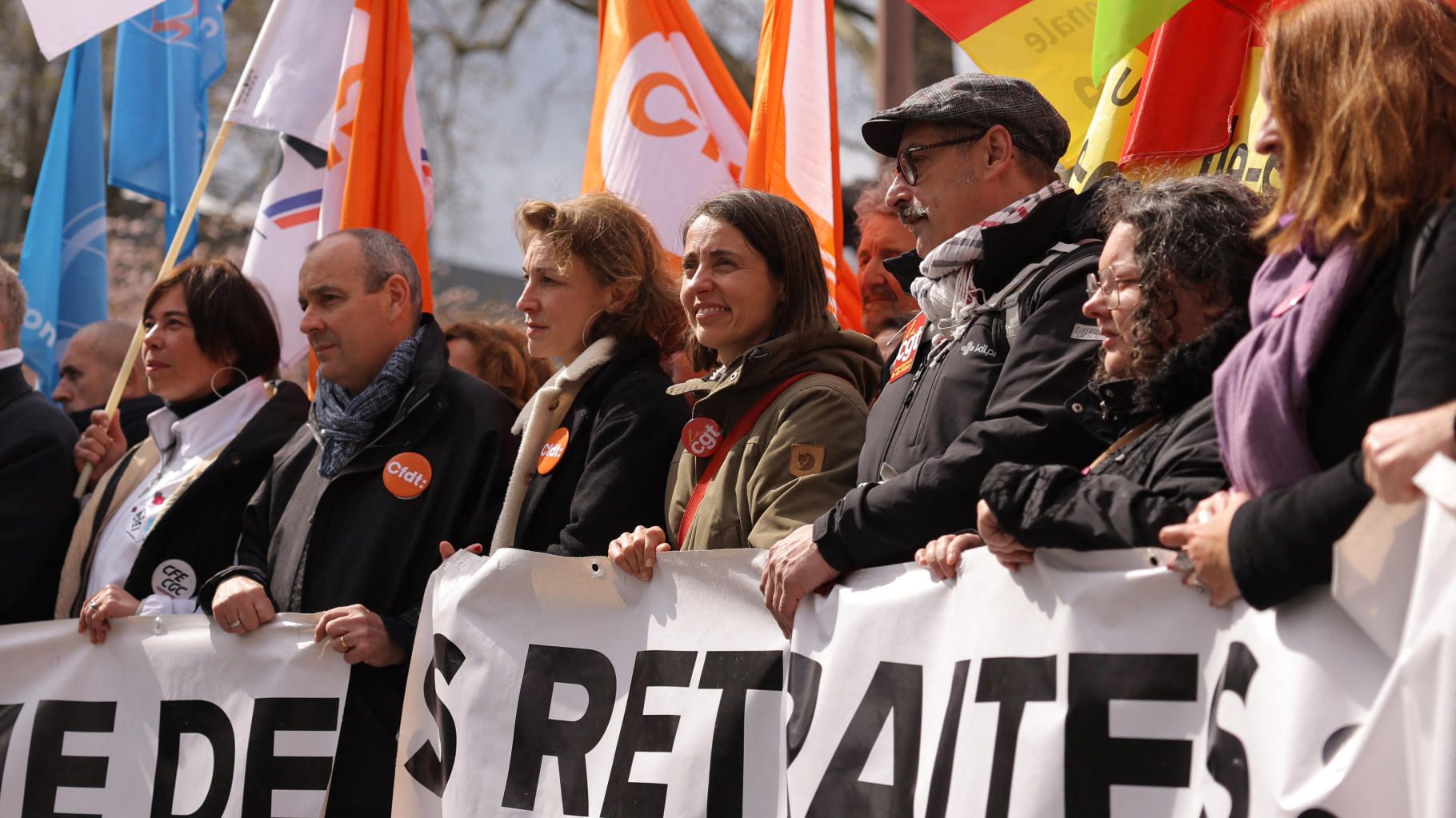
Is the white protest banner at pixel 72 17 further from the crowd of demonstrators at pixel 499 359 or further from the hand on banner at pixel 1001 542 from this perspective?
the hand on banner at pixel 1001 542

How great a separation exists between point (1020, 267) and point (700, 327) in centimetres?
93

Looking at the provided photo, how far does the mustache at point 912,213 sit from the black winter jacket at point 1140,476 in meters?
0.97

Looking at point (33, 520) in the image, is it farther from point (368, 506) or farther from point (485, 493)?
point (485, 493)

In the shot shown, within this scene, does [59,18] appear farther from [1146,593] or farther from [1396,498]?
[1396,498]

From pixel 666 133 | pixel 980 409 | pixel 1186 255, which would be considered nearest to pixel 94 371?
pixel 666 133

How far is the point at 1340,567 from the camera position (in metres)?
2.30

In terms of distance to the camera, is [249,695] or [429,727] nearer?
[429,727]

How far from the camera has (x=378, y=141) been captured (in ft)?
21.5

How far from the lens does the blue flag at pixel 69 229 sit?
26.2 ft

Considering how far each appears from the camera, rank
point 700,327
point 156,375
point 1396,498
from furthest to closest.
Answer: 1. point 156,375
2. point 700,327
3. point 1396,498

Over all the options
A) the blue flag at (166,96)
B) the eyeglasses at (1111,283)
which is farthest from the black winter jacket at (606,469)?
the blue flag at (166,96)

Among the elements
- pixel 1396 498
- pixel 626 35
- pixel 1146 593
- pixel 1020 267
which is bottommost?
pixel 1146 593

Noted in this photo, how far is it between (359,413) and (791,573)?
1.72 meters

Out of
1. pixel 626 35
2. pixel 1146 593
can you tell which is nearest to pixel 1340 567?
pixel 1146 593
